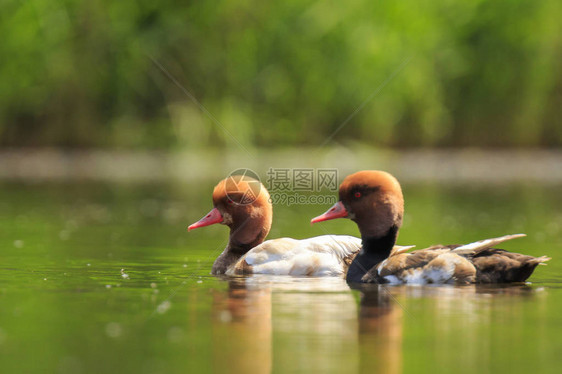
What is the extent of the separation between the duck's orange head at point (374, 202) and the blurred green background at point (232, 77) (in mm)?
13561

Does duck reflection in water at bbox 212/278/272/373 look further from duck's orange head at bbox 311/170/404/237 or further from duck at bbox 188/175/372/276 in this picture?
duck's orange head at bbox 311/170/404/237

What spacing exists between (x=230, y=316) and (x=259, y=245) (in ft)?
7.48

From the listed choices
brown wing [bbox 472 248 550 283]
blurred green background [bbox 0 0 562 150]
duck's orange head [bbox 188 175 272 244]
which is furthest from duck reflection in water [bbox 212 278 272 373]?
blurred green background [bbox 0 0 562 150]

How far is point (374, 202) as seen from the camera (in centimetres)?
820

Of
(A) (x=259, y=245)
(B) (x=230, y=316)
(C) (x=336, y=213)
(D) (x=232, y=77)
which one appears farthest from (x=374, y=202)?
(D) (x=232, y=77)

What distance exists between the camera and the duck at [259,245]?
8.26 m

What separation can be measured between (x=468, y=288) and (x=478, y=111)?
17318mm

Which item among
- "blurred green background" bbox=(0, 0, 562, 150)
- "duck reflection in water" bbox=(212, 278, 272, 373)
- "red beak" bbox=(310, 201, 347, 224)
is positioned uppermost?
"blurred green background" bbox=(0, 0, 562, 150)

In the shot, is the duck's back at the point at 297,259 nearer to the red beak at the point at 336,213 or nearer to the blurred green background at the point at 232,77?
the red beak at the point at 336,213

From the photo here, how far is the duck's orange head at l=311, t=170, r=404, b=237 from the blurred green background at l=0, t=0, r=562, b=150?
44.5 ft

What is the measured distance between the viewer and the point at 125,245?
34.2 ft

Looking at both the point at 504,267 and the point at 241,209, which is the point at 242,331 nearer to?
the point at 504,267

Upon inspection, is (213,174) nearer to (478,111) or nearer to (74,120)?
(74,120)

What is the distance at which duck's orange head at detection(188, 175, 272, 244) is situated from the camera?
29.0ft
